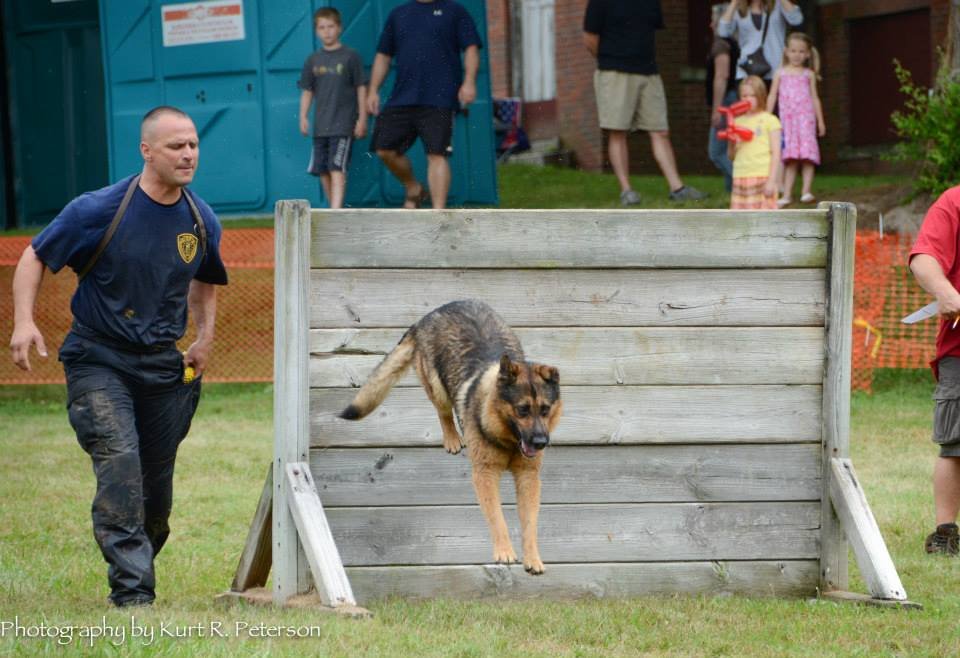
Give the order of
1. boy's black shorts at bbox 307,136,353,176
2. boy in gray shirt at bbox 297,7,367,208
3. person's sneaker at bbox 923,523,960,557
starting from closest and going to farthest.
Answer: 1. person's sneaker at bbox 923,523,960,557
2. boy in gray shirt at bbox 297,7,367,208
3. boy's black shorts at bbox 307,136,353,176

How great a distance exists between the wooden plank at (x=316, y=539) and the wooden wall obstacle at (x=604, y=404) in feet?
0.07

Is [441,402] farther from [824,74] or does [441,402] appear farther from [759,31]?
[824,74]

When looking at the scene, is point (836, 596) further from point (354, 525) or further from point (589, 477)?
point (354, 525)

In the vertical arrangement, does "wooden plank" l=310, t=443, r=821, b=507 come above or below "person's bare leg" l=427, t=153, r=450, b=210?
below

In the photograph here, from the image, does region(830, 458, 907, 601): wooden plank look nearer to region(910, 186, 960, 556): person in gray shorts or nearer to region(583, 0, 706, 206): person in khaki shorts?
region(910, 186, 960, 556): person in gray shorts

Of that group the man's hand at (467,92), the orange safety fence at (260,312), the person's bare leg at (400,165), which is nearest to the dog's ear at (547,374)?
the person's bare leg at (400,165)

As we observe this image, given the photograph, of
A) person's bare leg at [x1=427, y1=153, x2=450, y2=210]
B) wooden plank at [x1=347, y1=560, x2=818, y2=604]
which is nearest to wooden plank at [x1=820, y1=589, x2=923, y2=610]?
wooden plank at [x1=347, y1=560, x2=818, y2=604]

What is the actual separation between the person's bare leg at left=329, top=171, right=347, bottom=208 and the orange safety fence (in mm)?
1086

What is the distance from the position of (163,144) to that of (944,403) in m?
3.67

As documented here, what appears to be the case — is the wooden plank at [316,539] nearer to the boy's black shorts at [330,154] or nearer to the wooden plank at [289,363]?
the wooden plank at [289,363]

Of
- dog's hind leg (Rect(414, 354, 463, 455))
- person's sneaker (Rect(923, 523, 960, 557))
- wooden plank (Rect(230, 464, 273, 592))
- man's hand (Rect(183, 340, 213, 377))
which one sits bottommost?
person's sneaker (Rect(923, 523, 960, 557))

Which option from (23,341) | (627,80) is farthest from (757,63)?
(23,341)

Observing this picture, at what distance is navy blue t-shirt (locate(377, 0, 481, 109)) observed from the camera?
9234mm

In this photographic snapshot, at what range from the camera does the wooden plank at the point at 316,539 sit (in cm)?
514
